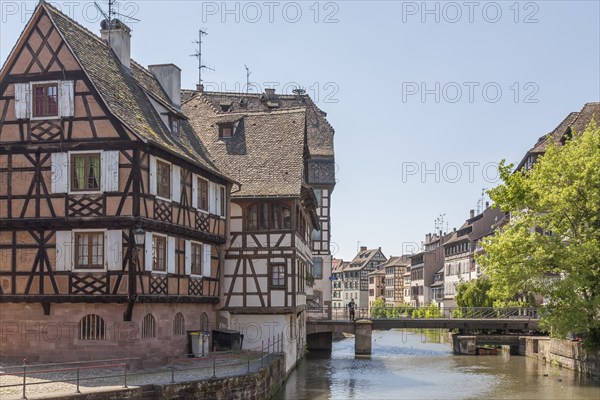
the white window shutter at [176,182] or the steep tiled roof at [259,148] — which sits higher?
the steep tiled roof at [259,148]

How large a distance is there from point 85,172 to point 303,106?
1402 inches

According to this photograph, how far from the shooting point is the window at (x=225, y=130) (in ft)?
137

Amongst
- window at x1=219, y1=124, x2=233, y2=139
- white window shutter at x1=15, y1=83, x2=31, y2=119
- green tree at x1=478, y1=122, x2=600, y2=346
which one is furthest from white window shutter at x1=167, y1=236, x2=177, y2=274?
green tree at x1=478, y1=122, x2=600, y2=346

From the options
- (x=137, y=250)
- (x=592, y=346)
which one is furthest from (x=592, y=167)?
(x=137, y=250)

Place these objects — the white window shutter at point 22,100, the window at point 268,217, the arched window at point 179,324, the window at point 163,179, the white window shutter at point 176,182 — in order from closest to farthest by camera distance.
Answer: the white window shutter at point 22,100 → the window at point 163,179 → the white window shutter at point 176,182 → the arched window at point 179,324 → the window at point 268,217

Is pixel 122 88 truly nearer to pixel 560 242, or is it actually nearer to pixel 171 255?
pixel 171 255

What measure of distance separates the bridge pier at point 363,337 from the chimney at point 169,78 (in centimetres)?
2166

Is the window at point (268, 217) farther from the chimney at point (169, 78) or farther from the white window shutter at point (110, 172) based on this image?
the white window shutter at point (110, 172)

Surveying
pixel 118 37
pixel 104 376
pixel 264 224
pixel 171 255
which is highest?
pixel 118 37

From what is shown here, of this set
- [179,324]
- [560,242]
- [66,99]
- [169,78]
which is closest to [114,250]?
[179,324]

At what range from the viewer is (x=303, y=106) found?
206 ft

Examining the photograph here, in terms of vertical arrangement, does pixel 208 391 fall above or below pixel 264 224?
below

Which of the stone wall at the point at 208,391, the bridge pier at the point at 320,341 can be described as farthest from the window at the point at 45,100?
the bridge pier at the point at 320,341

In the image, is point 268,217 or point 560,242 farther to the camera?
point 268,217
